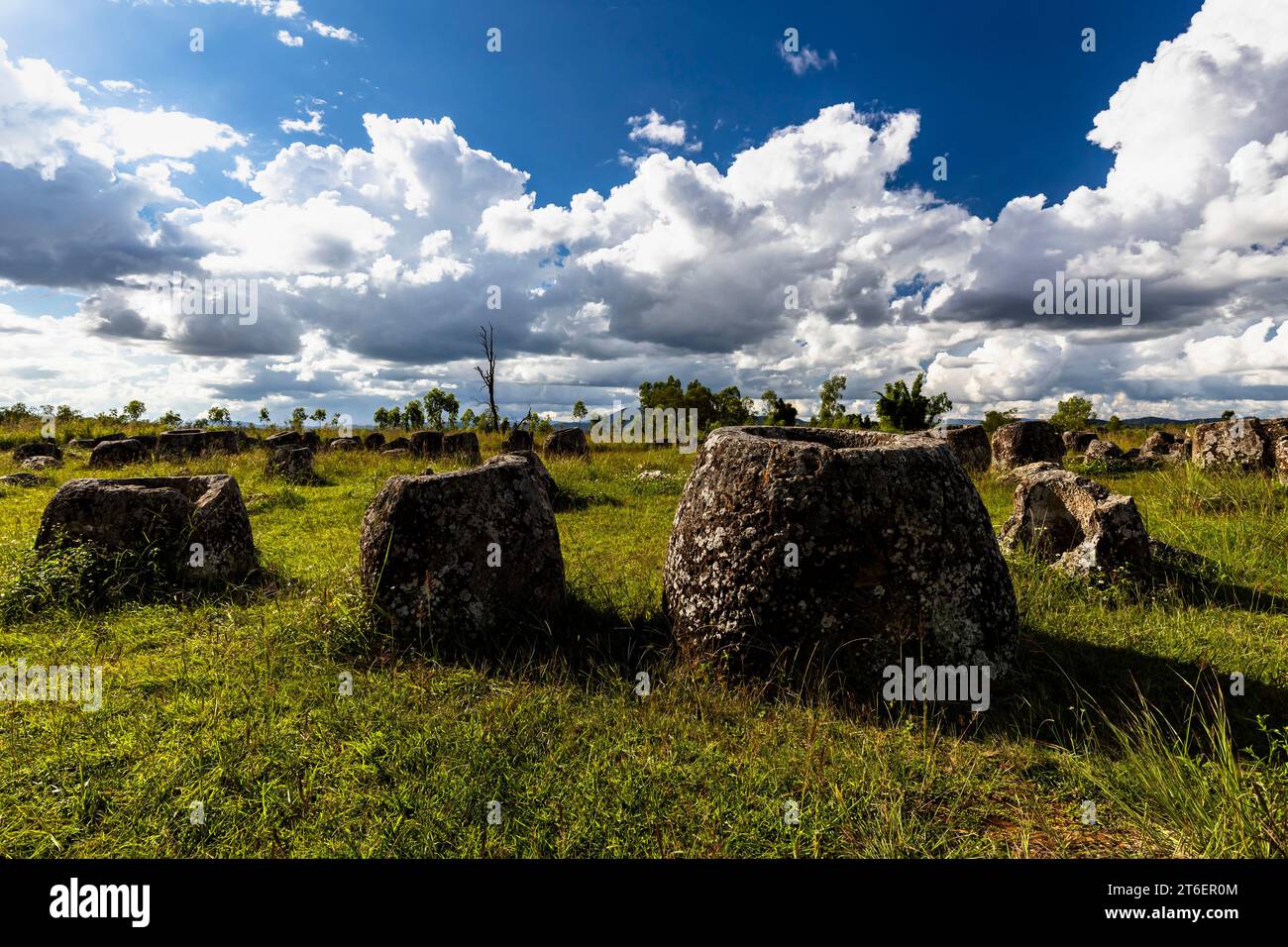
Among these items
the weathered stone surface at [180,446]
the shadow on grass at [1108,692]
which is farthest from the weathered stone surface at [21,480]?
the shadow on grass at [1108,692]

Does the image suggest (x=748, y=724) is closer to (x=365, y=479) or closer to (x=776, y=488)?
(x=776, y=488)

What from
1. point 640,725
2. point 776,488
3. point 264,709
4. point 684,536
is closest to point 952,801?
point 640,725

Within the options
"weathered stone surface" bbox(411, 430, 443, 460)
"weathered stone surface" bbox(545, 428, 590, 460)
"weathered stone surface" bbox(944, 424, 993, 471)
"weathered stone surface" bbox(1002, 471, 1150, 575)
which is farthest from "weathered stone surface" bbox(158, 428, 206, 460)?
"weathered stone surface" bbox(944, 424, 993, 471)

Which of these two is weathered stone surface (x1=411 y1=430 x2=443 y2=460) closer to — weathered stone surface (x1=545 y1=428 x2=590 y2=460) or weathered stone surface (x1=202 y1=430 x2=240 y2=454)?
weathered stone surface (x1=545 y1=428 x2=590 y2=460)

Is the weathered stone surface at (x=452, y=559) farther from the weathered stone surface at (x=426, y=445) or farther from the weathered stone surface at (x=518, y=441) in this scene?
the weathered stone surface at (x=426, y=445)

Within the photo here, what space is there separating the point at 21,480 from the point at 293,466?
6.41 m

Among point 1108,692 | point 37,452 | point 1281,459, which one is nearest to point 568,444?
point 1281,459

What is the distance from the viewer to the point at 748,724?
4.27 m

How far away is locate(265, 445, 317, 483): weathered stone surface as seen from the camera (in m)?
17.2

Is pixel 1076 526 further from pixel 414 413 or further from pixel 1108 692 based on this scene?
pixel 414 413

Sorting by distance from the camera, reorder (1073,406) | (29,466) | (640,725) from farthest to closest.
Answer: (1073,406) < (29,466) < (640,725)

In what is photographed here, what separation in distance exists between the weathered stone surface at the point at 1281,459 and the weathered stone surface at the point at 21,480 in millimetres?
27472

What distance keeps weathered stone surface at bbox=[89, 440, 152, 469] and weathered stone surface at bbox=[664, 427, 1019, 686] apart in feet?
73.7
